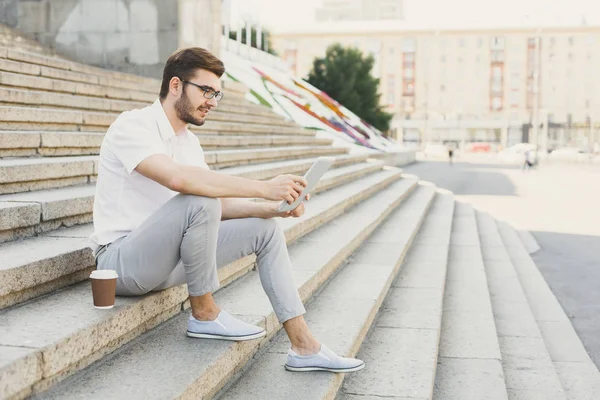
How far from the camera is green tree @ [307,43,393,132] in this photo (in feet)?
133

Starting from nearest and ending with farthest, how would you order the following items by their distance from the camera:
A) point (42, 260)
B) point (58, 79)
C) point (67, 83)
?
point (42, 260) < point (67, 83) < point (58, 79)

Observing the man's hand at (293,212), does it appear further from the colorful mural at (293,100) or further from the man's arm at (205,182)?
the colorful mural at (293,100)

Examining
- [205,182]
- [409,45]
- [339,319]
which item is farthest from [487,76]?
[205,182]

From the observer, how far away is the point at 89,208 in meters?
4.36

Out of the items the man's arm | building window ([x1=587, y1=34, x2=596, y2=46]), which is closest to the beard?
the man's arm

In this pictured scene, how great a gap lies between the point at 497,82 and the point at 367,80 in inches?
1951

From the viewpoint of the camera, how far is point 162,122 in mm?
3158

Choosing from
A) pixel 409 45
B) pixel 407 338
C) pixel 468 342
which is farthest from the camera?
pixel 409 45

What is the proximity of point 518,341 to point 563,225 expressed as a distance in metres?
8.24

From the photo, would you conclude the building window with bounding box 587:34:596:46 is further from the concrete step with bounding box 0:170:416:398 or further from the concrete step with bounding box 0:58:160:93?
the concrete step with bounding box 0:170:416:398

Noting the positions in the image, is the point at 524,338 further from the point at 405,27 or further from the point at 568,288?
the point at 405,27

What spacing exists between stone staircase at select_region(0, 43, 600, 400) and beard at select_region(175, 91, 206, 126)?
0.79m

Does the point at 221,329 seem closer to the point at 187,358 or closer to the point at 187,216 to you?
the point at 187,358

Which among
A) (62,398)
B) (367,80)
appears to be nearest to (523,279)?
(62,398)
